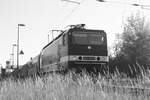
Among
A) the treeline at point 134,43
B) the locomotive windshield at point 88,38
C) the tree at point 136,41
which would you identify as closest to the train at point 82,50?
the locomotive windshield at point 88,38

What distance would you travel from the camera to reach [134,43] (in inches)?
1471

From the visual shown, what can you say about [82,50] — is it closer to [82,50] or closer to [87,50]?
[82,50]

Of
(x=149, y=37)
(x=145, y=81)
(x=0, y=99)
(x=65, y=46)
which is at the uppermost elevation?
(x=149, y=37)

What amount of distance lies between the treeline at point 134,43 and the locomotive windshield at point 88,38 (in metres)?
16.9

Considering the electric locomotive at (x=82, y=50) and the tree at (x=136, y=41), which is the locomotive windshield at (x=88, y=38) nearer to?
the electric locomotive at (x=82, y=50)

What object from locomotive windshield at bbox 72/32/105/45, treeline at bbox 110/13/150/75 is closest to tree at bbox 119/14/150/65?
treeline at bbox 110/13/150/75

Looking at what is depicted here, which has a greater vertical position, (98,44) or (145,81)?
(98,44)

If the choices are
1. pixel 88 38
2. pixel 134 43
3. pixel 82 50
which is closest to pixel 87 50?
pixel 82 50

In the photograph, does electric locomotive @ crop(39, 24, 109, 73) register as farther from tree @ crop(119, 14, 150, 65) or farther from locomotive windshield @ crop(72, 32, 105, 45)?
tree @ crop(119, 14, 150, 65)

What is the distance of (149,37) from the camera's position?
37.2 meters

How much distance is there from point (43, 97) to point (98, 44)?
30.9 feet

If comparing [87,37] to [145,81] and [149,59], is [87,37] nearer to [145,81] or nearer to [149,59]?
[145,81]

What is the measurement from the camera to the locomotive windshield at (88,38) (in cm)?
1432

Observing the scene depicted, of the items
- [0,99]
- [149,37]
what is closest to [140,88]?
[0,99]
